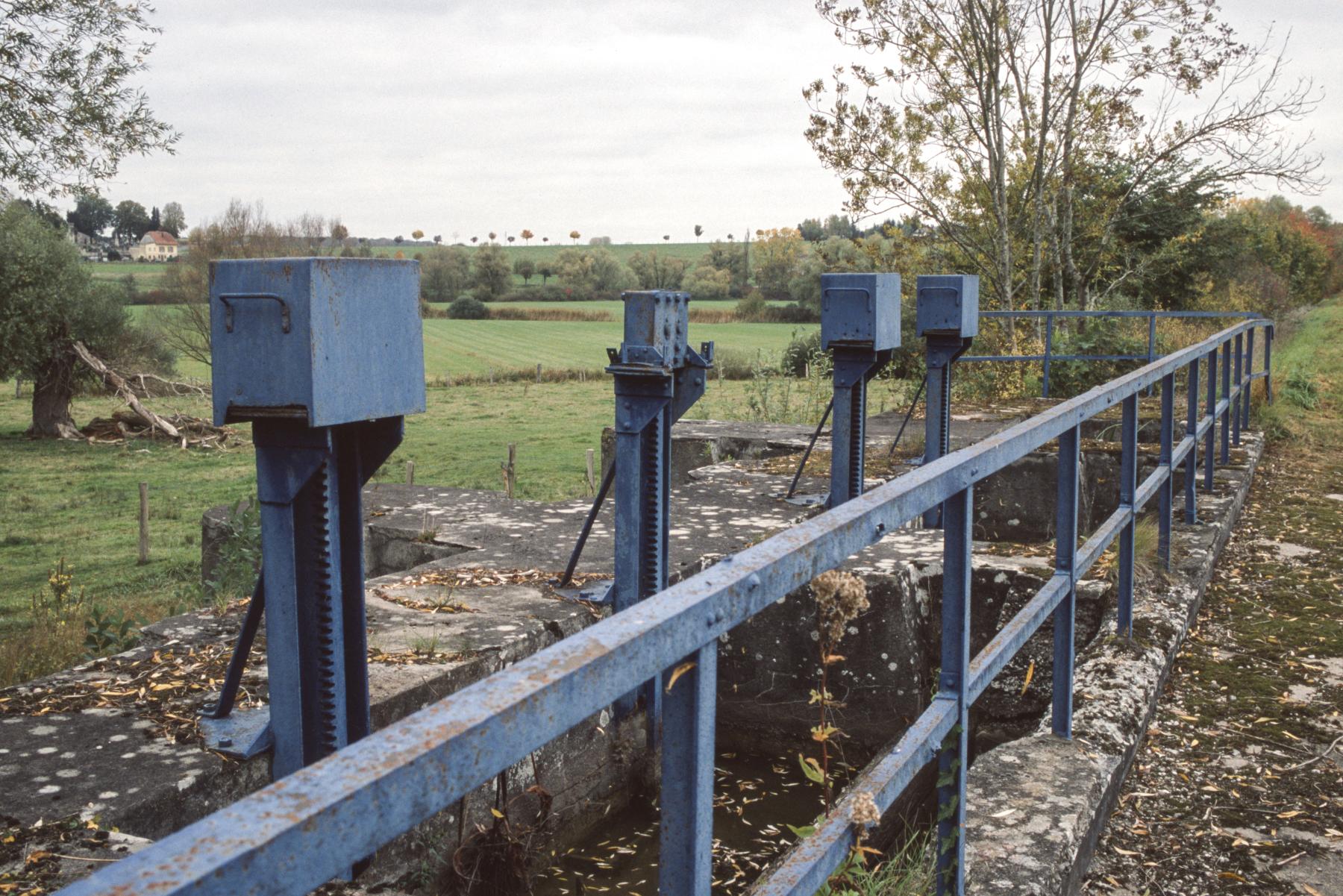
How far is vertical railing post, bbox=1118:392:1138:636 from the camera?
3748 mm

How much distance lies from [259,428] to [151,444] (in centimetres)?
2723

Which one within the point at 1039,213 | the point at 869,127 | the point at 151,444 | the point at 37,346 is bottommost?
the point at 151,444

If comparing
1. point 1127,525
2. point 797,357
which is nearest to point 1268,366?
point 1127,525

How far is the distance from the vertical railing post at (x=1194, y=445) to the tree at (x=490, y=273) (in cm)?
7162

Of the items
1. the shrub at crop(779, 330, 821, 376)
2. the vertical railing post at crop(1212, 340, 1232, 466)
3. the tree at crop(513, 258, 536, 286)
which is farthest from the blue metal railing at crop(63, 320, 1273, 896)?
the tree at crop(513, 258, 536, 286)

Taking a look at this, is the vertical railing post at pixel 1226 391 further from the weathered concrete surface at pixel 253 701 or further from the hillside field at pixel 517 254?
the hillside field at pixel 517 254

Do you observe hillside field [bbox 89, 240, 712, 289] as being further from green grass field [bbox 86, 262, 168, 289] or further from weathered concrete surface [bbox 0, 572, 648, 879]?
weathered concrete surface [bbox 0, 572, 648, 879]

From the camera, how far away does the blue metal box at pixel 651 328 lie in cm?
442

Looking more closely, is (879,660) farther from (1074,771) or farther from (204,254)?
(204,254)

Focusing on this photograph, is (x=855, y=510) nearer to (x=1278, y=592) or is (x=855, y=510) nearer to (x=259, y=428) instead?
(x=259, y=428)

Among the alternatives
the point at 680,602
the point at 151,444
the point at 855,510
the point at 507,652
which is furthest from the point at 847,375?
the point at 151,444

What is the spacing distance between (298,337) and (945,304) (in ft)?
14.6

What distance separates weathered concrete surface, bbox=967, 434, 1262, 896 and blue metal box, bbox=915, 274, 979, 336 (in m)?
2.11

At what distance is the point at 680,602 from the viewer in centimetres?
113
